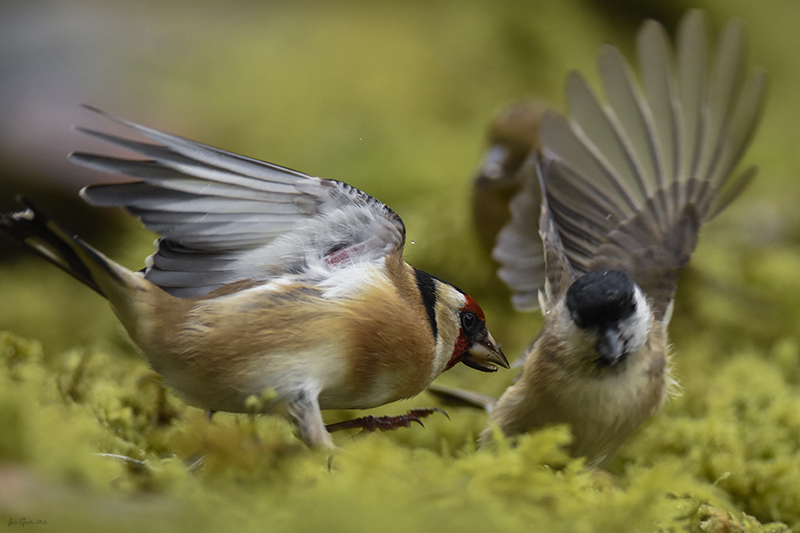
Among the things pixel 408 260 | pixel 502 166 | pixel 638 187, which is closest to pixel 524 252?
pixel 638 187

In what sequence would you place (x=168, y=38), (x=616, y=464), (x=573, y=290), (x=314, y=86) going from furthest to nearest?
(x=168, y=38) → (x=314, y=86) → (x=616, y=464) → (x=573, y=290)

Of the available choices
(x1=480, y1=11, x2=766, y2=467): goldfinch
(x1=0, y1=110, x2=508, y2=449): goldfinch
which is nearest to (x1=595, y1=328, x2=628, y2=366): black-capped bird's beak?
(x1=480, y1=11, x2=766, y2=467): goldfinch

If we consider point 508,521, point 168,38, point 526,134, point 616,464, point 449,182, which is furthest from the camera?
point 168,38

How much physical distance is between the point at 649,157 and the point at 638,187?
10 cm

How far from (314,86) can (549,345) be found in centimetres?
458

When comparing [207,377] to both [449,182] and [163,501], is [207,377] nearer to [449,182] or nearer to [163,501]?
[163,501]

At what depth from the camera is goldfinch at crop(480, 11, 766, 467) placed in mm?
1902

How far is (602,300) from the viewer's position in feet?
5.57

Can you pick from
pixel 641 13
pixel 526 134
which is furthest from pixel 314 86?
pixel 641 13

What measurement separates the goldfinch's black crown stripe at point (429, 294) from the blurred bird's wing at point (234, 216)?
0.52 ft

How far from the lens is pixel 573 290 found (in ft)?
5.90

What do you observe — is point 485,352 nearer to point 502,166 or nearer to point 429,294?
point 429,294

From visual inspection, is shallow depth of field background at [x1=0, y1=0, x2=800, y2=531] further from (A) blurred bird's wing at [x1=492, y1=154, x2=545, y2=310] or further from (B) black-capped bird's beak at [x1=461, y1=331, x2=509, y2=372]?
(A) blurred bird's wing at [x1=492, y1=154, x2=545, y2=310]

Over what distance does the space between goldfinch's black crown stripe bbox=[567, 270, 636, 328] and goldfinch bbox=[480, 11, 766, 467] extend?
9 centimetres
